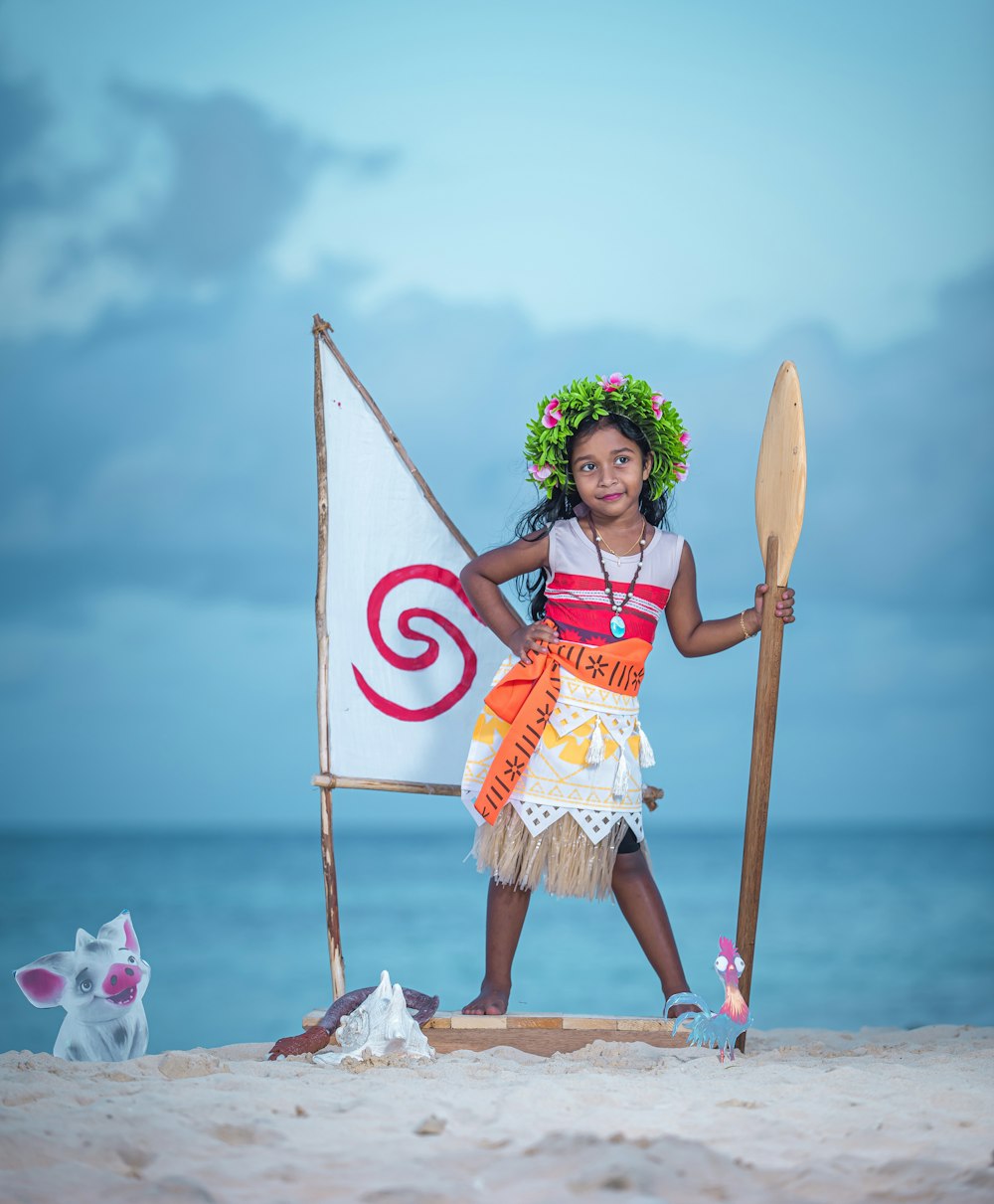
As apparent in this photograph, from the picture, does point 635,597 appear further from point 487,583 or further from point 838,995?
point 838,995

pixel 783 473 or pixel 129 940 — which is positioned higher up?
pixel 783 473

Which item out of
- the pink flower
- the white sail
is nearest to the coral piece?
the white sail

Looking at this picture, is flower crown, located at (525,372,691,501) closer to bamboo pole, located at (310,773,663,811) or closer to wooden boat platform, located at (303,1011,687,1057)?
bamboo pole, located at (310,773,663,811)

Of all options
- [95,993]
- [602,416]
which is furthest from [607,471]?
[95,993]

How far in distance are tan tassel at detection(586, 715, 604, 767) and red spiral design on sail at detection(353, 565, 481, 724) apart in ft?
1.89

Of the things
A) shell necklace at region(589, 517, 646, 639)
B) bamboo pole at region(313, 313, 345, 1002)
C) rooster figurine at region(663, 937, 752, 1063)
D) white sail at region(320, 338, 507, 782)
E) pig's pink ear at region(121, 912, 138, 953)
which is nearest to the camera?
rooster figurine at region(663, 937, 752, 1063)

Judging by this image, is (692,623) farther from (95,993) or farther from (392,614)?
→ (95,993)

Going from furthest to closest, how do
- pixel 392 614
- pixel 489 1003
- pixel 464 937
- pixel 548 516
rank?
1. pixel 464 937
2. pixel 392 614
3. pixel 548 516
4. pixel 489 1003

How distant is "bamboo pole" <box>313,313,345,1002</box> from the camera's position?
3.43 m

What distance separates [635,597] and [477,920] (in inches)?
409

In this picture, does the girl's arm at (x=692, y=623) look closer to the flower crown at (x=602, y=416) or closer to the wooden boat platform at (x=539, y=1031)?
the flower crown at (x=602, y=416)

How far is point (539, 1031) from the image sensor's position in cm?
316

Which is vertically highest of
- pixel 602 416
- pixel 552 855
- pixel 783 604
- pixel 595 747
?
pixel 602 416

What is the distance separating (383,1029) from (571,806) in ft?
2.40
